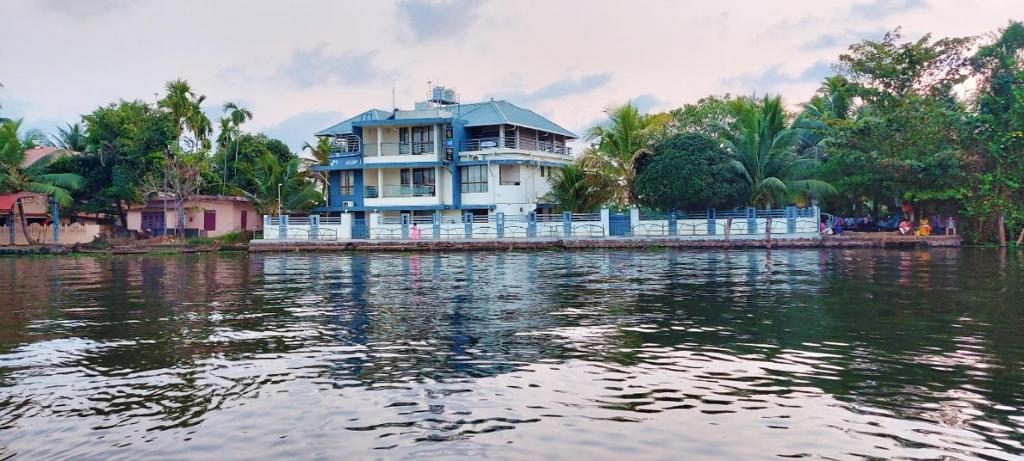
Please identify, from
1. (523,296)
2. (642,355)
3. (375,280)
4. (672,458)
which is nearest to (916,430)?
(672,458)

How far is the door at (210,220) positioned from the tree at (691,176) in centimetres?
2753

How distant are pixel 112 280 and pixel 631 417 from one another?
21.2 metres

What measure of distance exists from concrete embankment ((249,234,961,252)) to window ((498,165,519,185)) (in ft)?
21.5

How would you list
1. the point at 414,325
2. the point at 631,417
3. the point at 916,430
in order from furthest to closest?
the point at 414,325
the point at 631,417
the point at 916,430

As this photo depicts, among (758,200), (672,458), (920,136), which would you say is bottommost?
(672,458)

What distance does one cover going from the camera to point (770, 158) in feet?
132

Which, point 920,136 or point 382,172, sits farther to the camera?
point 382,172

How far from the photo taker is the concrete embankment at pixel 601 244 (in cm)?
3712

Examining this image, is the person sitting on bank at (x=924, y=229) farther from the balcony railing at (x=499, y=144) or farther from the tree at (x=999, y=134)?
the balcony railing at (x=499, y=144)

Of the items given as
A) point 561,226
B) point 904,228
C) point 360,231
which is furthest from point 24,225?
point 904,228

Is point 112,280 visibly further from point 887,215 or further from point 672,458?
point 887,215

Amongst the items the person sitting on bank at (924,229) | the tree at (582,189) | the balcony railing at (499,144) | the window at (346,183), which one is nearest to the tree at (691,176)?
the tree at (582,189)

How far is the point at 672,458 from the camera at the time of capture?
5.96 m

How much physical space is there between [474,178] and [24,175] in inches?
1000
